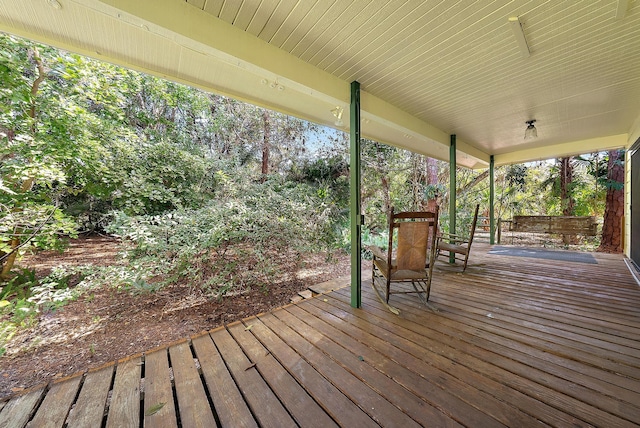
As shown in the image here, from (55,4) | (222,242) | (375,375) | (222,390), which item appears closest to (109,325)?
(222,242)

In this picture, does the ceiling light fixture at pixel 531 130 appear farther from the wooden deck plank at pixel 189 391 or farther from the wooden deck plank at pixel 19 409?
the wooden deck plank at pixel 19 409

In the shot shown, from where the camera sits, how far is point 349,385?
138 cm

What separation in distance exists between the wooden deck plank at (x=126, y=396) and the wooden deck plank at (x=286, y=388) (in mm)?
665

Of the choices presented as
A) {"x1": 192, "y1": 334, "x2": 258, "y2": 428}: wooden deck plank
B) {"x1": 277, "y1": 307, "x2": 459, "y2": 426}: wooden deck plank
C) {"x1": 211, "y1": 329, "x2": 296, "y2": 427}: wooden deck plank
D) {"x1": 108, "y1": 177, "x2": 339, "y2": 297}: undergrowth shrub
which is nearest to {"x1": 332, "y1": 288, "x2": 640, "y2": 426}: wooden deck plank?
{"x1": 277, "y1": 307, "x2": 459, "y2": 426}: wooden deck plank

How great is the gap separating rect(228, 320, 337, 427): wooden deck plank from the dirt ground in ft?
5.96

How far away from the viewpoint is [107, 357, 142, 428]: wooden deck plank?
1211mm

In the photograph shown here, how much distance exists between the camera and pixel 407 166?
7.67 m

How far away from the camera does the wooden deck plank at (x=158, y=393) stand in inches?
47.2

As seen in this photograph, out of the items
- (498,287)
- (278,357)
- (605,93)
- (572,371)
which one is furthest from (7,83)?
(605,93)

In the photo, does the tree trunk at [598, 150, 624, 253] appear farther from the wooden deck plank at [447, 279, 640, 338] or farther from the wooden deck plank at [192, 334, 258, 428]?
the wooden deck plank at [192, 334, 258, 428]

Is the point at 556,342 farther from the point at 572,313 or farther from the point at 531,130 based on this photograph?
the point at 531,130

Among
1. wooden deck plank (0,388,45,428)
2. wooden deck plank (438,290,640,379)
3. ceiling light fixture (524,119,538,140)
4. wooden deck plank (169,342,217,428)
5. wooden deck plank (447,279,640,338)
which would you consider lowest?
wooden deck plank (0,388,45,428)

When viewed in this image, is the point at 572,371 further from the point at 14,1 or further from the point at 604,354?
the point at 14,1

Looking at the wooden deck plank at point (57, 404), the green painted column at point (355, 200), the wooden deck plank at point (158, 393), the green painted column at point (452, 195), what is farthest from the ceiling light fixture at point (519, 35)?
the wooden deck plank at point (57, 404)
